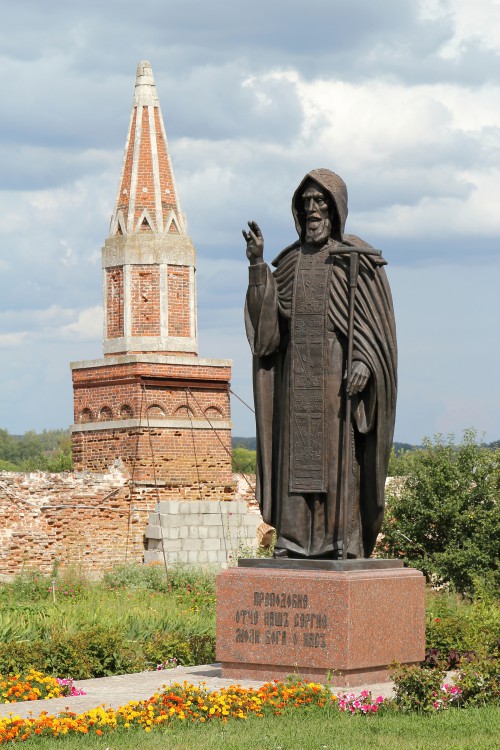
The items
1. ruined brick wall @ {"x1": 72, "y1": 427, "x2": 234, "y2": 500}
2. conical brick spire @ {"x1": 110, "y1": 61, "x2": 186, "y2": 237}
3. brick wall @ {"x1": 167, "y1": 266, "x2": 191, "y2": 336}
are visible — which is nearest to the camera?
ruined brick wall @ {"x1": 72, "y1": 427, "x2": 234, "y2": 500}

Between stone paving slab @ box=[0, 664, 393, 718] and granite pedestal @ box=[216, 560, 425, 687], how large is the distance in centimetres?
16

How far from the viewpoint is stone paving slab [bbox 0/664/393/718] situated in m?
8.28

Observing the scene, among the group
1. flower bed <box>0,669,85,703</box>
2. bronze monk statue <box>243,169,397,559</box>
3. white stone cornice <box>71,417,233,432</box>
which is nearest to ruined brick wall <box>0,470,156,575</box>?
white stone cornice <box>71,417,233,432</box>

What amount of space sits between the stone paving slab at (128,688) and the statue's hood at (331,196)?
315 centimetres

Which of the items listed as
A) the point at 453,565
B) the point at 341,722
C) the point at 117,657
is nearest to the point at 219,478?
the point at 453,565

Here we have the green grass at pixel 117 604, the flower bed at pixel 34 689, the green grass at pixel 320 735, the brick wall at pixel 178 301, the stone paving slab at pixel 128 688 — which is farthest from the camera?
the brick wall at pixel 178 301

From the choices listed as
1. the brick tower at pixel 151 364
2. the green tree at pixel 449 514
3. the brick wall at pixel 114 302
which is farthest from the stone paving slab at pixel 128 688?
the brick wall at pixel 114 302

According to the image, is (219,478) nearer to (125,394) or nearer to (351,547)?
(125,394)

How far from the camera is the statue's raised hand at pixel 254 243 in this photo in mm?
9281

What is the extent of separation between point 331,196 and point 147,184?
18.2 meters

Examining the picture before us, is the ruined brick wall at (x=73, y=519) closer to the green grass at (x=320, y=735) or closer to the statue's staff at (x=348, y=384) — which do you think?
the statue's staff at (x=348, y=384)

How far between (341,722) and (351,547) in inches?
74.9

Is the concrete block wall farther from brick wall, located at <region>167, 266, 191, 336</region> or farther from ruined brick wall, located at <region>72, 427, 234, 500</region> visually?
brick wall, located at <region>167, 266, 191, 336</region>

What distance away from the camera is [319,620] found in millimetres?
8789
